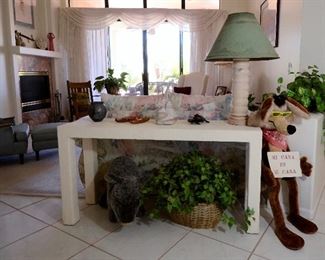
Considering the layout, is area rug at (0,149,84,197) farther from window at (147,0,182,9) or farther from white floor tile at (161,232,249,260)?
window at (147,0,182,9)

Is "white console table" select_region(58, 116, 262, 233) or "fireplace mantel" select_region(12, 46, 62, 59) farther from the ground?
"fireplace mantel" select_region(12, 46, 62, 59)

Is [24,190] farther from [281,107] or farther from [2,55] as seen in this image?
[2,55]

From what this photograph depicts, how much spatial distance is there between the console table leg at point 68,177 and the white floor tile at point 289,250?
118 centimetres

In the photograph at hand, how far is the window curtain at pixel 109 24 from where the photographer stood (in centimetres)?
594

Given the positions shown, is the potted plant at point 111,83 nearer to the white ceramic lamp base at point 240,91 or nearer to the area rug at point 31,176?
the area rug at point 31,176

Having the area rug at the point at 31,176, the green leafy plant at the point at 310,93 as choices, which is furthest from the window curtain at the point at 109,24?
the green leafy plant at the point at 310,93

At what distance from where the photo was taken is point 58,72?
5.89m

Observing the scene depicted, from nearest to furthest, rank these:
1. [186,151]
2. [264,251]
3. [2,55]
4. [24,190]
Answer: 1. [264,251]
2. [186,151]
3. [24,190]
4. [2,55]

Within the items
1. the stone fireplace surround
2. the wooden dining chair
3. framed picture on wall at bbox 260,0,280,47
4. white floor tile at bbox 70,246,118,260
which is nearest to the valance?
the stone fireplace surround

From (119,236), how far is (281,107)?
4.25 ft

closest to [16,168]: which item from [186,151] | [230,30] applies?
[186,151]

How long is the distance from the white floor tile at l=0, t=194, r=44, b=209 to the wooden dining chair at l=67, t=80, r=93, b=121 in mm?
3273

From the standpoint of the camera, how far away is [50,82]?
18.6 feet

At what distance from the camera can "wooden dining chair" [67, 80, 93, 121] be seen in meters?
5.56
